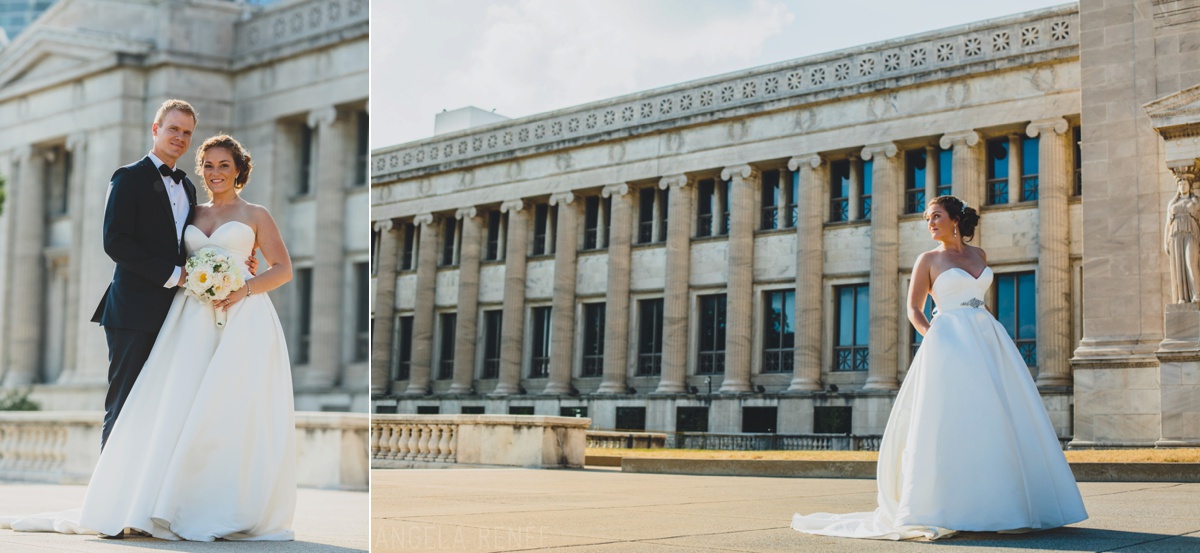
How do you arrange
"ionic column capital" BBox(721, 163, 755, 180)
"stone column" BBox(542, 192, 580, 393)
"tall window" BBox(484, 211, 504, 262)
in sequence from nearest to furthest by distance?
"ionic column capital" BBox(721, 163, 755, 180)
"stone column" BBox(542, 192, 580, 393)
"tall window" BBox(484, 211, 504, 262)

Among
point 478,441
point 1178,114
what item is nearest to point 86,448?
point 478,441

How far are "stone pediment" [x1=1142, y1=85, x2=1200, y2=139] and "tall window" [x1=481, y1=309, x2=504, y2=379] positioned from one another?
2674 centimetres

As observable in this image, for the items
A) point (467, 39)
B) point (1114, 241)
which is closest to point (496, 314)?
point (1114, 241)

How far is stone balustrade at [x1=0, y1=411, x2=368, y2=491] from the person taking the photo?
14.9 m

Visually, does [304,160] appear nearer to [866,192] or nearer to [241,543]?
[866,192]

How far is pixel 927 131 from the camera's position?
34.7 metres

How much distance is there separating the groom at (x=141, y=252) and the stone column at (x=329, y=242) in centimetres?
3621

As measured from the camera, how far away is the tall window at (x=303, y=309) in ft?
145

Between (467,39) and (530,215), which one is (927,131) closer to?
(530,215)

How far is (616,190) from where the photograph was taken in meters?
41.8

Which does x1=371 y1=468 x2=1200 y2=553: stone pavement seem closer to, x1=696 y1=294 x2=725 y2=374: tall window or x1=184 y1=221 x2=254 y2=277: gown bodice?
x1=184 y1=221 x2=254 y2=277: gown bodice

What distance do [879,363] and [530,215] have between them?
15.2 m

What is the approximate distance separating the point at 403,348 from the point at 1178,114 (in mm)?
31951

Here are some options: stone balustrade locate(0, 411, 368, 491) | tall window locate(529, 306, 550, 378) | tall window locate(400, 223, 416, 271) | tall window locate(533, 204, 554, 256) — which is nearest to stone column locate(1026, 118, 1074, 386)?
tall window locate(533, 204, 554, 256)
